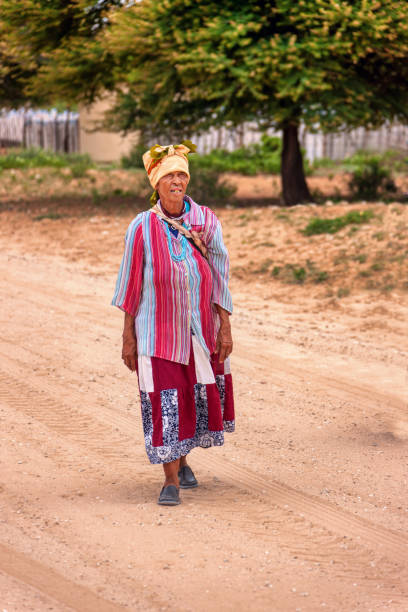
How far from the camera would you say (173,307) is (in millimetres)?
4199

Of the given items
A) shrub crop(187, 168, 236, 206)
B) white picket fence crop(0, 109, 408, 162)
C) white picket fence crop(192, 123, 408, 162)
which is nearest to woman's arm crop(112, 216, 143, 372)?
shrub crop(187, 168, 236, 206)

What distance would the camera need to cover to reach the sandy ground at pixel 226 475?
11.8 ft

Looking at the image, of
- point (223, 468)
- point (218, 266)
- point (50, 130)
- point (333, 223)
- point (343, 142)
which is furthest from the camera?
point (50, 130)

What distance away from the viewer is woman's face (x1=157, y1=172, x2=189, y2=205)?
420cm

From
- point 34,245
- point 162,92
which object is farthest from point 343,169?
point 34,245

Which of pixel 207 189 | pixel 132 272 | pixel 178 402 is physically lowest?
pixel 178 402

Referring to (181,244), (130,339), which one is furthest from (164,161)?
(130,339)

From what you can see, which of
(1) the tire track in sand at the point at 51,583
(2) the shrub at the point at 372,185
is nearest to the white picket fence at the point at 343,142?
(2) the shrub at the point at 372,185

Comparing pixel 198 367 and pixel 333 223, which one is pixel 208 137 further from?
pixel 198 367

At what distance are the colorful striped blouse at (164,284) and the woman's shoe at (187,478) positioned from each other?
0.80m

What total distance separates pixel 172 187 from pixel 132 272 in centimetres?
47

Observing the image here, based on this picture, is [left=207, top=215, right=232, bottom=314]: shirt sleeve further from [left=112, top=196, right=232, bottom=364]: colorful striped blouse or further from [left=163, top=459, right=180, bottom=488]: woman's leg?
[left=163, top=459, right=180, bottom=488]: woman's leg

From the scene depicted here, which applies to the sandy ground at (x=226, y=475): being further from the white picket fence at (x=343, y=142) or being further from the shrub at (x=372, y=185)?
the white picket fence at (x=343, y=142)

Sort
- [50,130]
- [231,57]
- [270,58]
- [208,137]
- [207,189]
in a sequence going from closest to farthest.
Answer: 1. [270,58]
2. [231,57]
3. [207,189]
4. [208,137]
5. [50,130]
